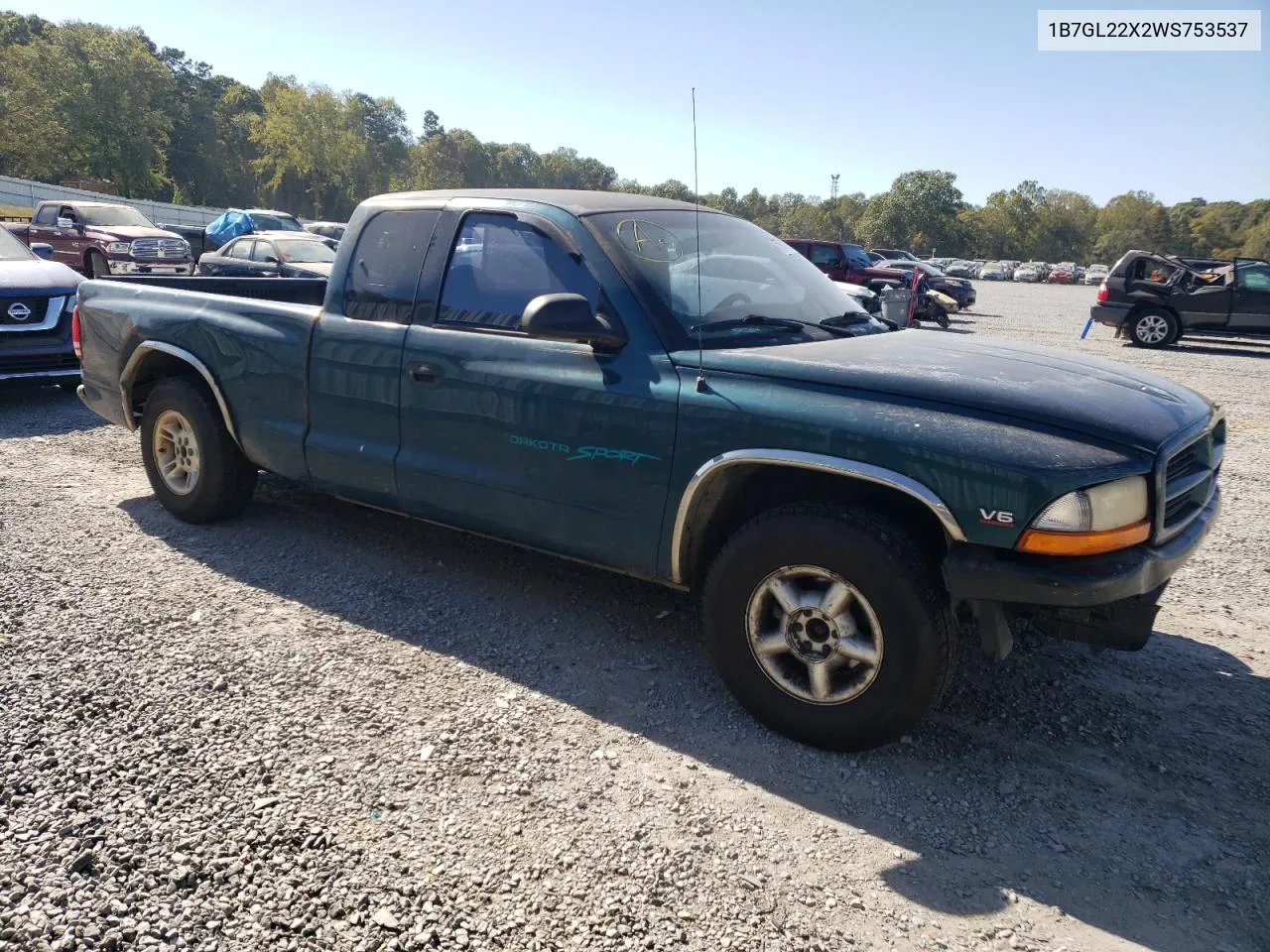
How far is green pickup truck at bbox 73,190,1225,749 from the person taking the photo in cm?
274

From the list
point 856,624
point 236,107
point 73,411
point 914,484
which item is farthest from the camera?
point 236,107

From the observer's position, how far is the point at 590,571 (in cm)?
468

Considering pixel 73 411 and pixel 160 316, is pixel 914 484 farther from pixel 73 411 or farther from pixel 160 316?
pixel 73 411

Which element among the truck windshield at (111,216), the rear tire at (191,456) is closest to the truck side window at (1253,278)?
the rear tire at (191,456)

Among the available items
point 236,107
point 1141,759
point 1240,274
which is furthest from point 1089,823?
point 236,107

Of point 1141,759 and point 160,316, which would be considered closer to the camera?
point 1141,759

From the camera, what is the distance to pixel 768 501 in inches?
132

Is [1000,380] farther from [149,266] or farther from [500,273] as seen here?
[149,266]

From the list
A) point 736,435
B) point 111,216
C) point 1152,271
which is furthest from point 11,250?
point 1152,271

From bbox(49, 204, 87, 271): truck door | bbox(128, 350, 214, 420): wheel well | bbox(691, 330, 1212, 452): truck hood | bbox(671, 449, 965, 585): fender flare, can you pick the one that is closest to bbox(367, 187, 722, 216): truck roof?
bbox(691, 330, 1212, 452): truck hood

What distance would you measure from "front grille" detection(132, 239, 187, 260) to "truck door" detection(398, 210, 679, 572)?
55.3 feet

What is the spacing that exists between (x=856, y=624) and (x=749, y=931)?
41.4 inches

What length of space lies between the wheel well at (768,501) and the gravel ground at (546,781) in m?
0.62

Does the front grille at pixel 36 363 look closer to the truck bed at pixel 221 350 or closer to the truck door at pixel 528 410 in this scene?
the truck bed at pixel 221 350
